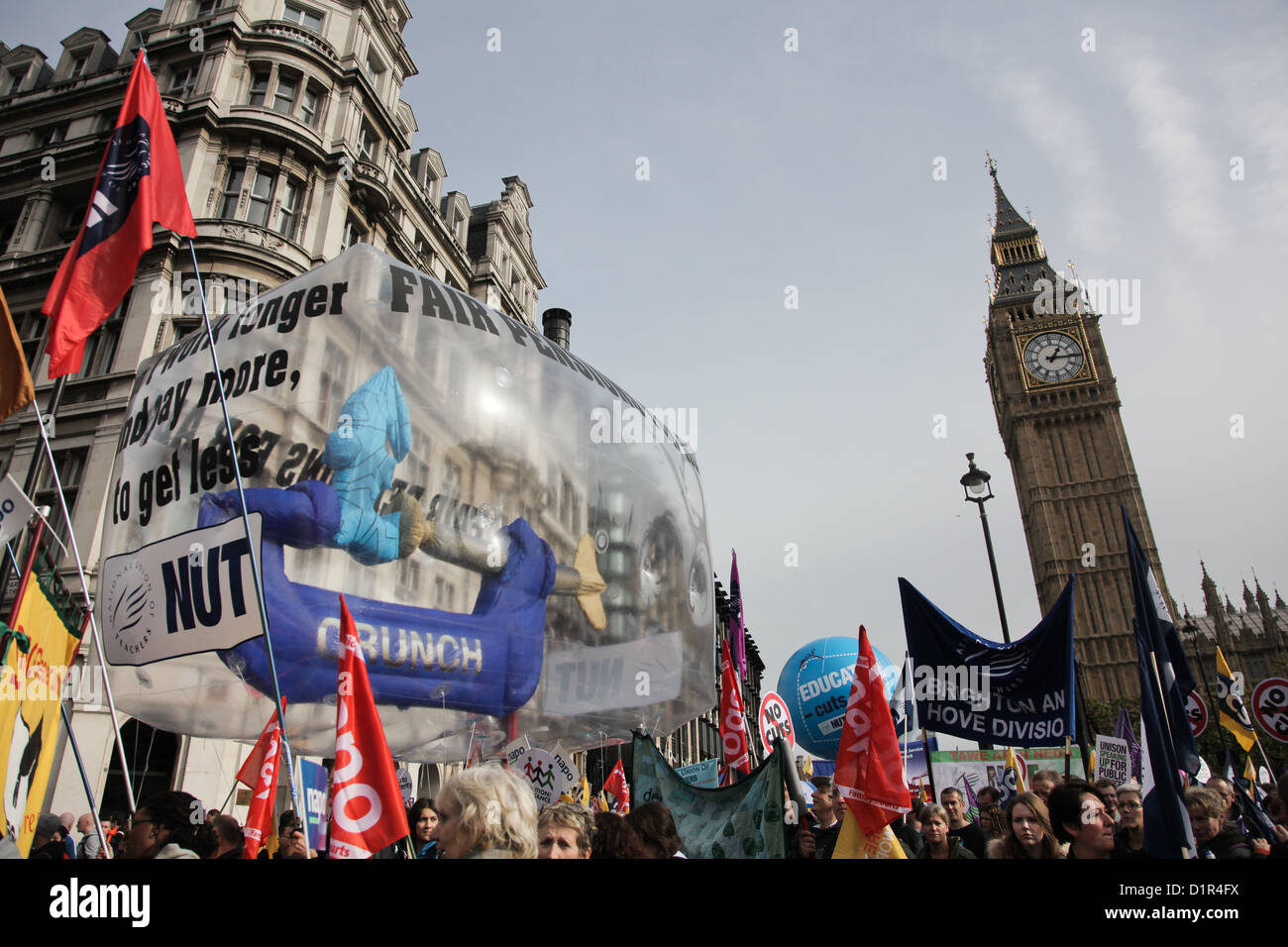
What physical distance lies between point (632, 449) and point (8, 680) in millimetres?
5916

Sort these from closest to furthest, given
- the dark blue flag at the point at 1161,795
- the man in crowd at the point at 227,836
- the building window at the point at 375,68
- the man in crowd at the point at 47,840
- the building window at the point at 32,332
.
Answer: the dark blue flag at the point at 1161,795, the man in crowd at the point at 227,836, the man in crowd at the point at 47,840, the building window at the point at 32,332, the building window at the point at 375,68

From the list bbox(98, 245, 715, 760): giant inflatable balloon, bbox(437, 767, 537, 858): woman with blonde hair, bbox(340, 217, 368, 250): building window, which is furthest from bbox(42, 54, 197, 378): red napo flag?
bbox(340, 217, 368, 250): building window

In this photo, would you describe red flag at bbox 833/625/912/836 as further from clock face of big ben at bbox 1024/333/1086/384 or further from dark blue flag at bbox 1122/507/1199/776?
clock face of big ben at bbox 1024/333/1086/384

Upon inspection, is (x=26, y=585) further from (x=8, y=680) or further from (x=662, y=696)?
(x=662, y=696)

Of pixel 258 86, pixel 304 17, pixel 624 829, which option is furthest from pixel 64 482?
pixel 624 829

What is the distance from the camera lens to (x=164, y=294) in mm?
21703

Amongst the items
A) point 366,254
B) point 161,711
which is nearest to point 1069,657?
point 366,254

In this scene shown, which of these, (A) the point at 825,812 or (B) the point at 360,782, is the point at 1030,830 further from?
(B) the point at 360,782

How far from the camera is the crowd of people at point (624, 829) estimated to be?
330 centimetres

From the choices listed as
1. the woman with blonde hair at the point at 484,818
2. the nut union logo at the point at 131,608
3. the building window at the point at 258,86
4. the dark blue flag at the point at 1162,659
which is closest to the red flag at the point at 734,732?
the dark blue flag at the point at 1162,659

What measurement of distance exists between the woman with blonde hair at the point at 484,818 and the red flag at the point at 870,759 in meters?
2.84

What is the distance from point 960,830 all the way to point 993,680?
9.16 feet

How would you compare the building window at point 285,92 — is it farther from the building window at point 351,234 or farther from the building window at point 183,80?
the building window at point 351,234

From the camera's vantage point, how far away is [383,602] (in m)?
6.64
